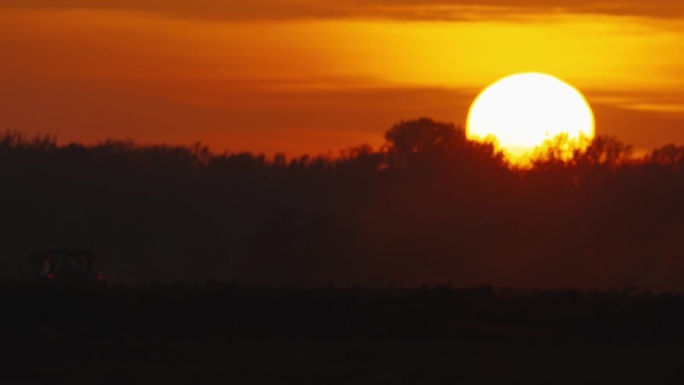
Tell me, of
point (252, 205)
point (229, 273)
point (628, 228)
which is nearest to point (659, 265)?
point (628, 228)

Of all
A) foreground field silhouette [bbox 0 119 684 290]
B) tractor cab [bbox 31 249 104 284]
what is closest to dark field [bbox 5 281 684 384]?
tractor cab [bbox 31 249 104 284]

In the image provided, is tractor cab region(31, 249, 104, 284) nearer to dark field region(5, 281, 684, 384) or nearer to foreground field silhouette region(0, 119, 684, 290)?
dark field region(5, 281, 684, 384)

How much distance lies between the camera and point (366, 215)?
11650 cm

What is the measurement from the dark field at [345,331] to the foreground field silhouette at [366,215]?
5763 centimetres

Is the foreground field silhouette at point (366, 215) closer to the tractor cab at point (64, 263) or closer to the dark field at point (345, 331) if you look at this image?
the tractor cab at point (64, 263)

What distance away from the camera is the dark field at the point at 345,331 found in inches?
1030

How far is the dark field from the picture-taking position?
26.2 m

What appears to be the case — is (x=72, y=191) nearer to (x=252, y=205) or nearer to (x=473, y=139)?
(x=252, y=205)

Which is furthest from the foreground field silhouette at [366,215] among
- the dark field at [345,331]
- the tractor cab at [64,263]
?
the dark field at [345,331]

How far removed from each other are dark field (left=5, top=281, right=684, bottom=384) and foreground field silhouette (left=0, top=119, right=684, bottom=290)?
5763 centimetres

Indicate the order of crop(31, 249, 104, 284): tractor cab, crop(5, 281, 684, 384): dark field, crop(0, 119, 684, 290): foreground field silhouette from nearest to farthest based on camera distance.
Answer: crop(5, 281, 684, 384): dark field → crop(31, 249, 104, 284): tractor cab → crop(0, 119, 684, 290): foreground field silhouette

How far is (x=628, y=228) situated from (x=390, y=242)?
13.1m

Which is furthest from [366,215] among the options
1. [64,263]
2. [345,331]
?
[345,331]

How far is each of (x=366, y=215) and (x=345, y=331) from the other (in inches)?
3340
